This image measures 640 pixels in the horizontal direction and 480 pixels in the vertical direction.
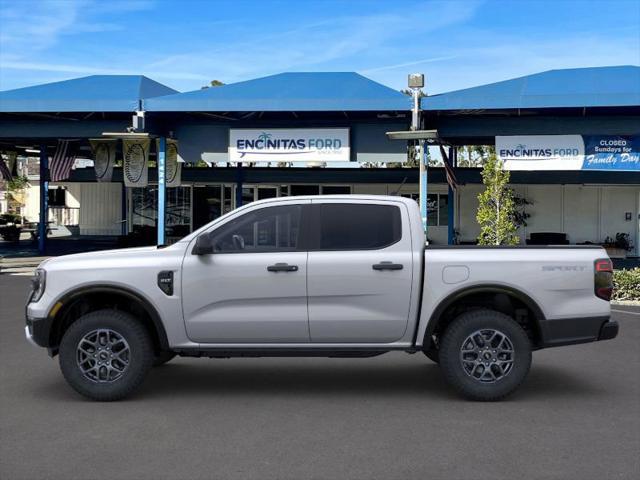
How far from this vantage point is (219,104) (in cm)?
1955

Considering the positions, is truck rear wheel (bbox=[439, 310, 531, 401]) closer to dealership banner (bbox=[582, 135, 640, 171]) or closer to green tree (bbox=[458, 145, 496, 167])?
dealership banner (bbox=[582, 135, 640, 171])

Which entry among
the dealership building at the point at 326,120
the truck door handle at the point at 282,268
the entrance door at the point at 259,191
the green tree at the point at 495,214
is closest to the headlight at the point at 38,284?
the truck door handle at the point at 282,268

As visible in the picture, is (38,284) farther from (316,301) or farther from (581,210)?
(581,210)

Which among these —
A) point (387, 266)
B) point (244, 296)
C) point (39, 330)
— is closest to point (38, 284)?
point (39, 330)

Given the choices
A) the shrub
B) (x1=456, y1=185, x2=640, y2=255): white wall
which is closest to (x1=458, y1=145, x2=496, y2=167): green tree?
(x1=456, y1=185, x2=640, y2=255): white wall

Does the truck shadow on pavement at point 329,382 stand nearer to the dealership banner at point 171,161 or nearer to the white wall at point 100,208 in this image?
the dealership banner at point 171,161

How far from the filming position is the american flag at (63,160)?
24656mm

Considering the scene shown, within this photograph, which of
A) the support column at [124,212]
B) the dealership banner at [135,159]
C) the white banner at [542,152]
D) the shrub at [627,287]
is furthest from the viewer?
the support column at [124,212]

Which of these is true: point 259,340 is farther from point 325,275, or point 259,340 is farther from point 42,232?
point 42,232

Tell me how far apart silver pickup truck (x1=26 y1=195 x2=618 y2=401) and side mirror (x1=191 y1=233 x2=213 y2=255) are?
13 mm

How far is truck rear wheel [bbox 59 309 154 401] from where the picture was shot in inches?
251

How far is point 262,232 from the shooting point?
21.6 ft

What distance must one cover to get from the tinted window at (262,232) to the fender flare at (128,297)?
0.80 metres

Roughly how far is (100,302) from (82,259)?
1.71 ft
